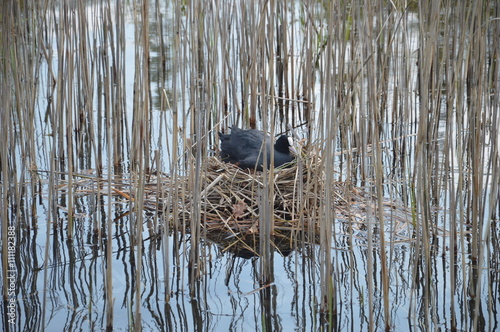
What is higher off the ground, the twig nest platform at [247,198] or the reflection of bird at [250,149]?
the reflection of bird at [250,149]

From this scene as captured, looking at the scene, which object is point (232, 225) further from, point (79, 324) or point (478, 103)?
point (478, 103)

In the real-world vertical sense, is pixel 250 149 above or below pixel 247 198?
above

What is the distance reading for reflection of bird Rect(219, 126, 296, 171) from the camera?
4.23m

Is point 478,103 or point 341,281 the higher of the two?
point 478,103

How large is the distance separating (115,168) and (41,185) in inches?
23.0

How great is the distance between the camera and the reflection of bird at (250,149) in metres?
4.23

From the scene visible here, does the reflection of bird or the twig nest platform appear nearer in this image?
the twig nest platform

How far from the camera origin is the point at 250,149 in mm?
4312

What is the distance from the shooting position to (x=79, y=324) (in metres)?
2.54

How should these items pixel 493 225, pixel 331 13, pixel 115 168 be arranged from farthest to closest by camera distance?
pixel 115 168
pixel 493 225
pixel 331 13

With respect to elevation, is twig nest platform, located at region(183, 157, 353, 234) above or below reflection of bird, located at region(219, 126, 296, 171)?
below

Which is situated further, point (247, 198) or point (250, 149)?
point (250, 149)

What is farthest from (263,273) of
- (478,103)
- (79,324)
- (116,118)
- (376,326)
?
(116,118)

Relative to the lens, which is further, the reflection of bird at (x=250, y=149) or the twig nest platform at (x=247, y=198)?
the reflection of bird at (x=250, y=149)
